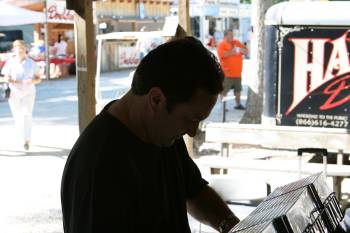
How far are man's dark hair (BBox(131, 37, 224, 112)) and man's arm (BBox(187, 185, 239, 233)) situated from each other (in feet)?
1.98

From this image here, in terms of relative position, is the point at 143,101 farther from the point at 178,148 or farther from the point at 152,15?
the point at 152,15

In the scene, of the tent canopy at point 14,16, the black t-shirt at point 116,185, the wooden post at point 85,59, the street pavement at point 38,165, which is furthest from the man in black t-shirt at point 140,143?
the tent canopy at point 14,16

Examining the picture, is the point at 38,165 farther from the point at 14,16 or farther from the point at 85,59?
the point at 14,16

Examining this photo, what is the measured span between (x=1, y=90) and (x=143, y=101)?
1527cm

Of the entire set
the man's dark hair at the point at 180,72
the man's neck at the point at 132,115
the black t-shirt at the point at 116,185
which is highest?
the man's dark hair at the point at 180,72

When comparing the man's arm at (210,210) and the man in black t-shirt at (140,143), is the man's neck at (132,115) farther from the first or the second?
the man's arm at (210,210)

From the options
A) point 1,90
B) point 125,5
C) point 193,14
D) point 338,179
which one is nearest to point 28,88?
point 338,179

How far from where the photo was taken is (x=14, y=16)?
62.2 ft

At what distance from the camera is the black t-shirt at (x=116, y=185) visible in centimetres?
164

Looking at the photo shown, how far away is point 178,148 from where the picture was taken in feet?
6.84

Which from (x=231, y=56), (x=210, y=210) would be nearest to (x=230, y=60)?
(x=231, y=56)

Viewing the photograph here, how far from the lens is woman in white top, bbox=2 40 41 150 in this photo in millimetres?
9484

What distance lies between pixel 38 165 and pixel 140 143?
6893mm

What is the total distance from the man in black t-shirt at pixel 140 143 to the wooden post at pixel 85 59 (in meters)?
3.51
